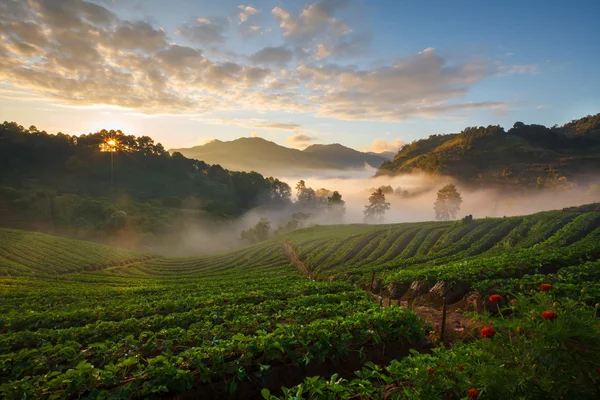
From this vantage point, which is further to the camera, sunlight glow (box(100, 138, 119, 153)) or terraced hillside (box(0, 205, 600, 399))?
sunlight glow (box(100, 138, 119, 153))

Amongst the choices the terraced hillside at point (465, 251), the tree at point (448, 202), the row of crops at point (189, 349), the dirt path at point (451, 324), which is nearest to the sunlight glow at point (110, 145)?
the terraced hillside at point (465, 251)

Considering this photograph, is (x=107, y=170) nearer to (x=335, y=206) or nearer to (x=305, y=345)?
(x=335, y=206)

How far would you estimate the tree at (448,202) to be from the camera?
131m

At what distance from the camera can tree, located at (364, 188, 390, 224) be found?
149 metres

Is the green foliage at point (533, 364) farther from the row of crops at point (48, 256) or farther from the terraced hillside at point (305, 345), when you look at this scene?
the row of crops at point (48, 256)

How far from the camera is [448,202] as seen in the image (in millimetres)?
132500

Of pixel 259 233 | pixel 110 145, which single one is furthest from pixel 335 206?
pixel 110 145

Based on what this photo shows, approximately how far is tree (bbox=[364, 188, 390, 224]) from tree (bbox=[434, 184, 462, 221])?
84.4 feet

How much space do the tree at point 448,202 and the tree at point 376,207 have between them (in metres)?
25.7

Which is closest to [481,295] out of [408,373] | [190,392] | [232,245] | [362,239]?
[408,373]

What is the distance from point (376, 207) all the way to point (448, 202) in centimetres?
3334

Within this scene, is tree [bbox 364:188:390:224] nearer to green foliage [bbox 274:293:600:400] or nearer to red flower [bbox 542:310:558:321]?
green foliage [bbox 274:293:600:400]

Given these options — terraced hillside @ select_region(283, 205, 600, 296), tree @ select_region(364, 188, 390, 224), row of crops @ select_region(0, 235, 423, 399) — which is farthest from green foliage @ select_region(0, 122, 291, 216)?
row of crops @ select_region(0, 235, 423, 399)

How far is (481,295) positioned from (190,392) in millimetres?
15784
